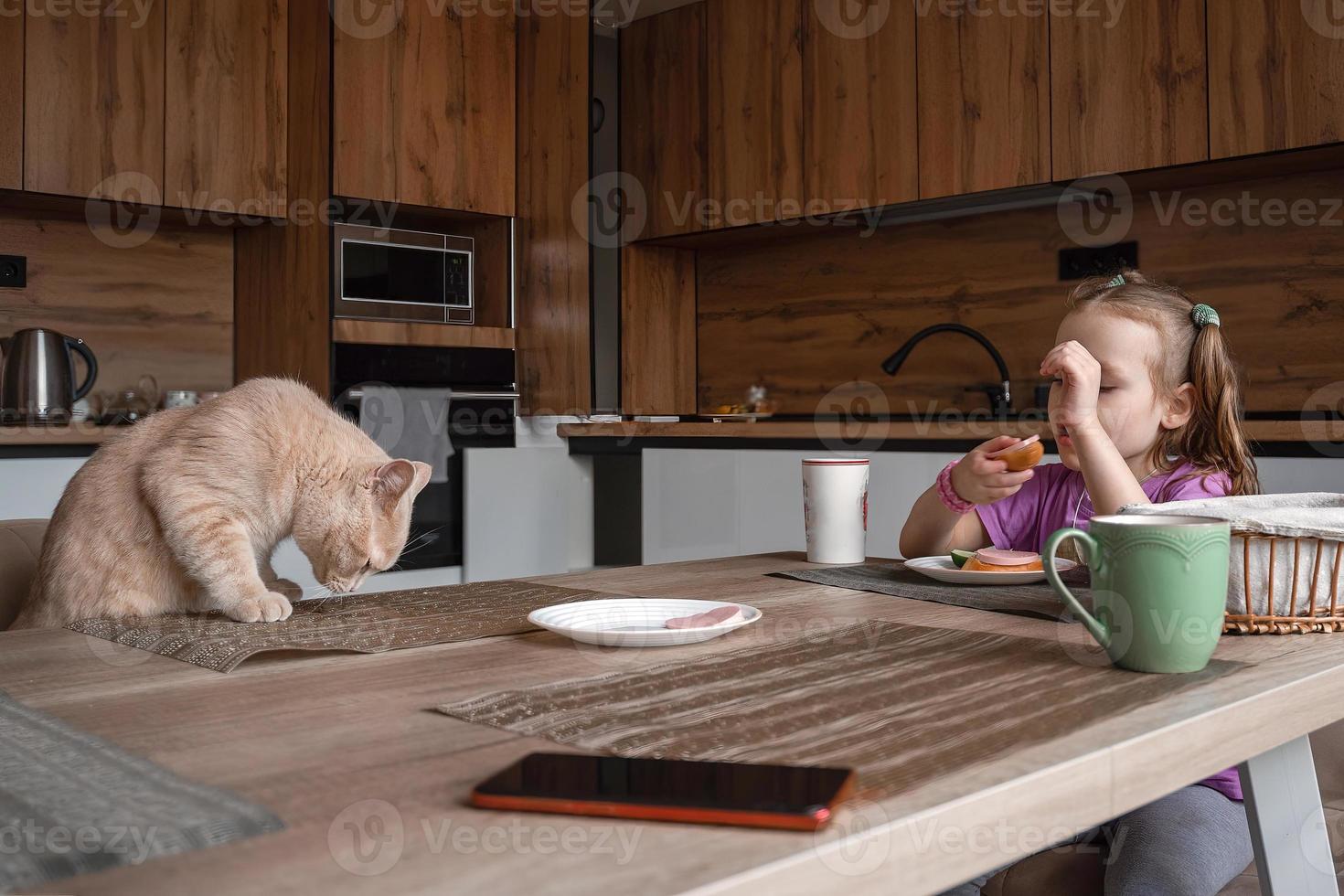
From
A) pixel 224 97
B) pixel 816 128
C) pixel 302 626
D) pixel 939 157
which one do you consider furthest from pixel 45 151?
pixel 302 626

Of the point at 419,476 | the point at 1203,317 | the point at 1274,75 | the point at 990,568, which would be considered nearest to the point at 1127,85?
the point at 1274,75

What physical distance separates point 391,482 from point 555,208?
2.74m

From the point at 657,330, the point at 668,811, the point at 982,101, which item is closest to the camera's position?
the point at 668,811

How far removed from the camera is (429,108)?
11.6 ft

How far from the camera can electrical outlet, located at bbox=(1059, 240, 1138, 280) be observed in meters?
2.98

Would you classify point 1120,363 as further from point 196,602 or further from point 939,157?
point 939,157

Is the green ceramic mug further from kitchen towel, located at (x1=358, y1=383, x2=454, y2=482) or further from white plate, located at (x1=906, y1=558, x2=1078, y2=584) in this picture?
kitchen towel, located at (x1=358, y1=383, x2=454, y2=482)

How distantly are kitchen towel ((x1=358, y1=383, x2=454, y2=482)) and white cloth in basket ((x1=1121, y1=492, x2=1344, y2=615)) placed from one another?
2728 mm

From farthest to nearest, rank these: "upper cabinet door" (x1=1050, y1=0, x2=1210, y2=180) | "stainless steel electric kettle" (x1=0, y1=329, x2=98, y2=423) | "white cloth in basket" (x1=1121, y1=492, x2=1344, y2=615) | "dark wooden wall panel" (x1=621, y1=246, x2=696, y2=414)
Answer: "dark wooden wall panel" (x1=621, y1=246, x2=696, y2=414)
"stainless steel electric kettle" (x1=0, y1=329, x2=98, y2=423)
"upper cabinet door" (x1=1050, y1=0, x2=1210, y2=180)
"white cloth in basket" (x1=1121, y1=492, x2=1344, y2=615)

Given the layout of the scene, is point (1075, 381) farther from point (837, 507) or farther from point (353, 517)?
point (353, 517)

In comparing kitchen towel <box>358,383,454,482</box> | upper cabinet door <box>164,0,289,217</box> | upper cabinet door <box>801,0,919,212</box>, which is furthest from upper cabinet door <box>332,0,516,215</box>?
upper cabinet door <box>801,0,919,212</box>

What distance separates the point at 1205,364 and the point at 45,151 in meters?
2.95

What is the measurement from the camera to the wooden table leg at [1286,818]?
2.59ft

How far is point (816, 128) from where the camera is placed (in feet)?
10.9
